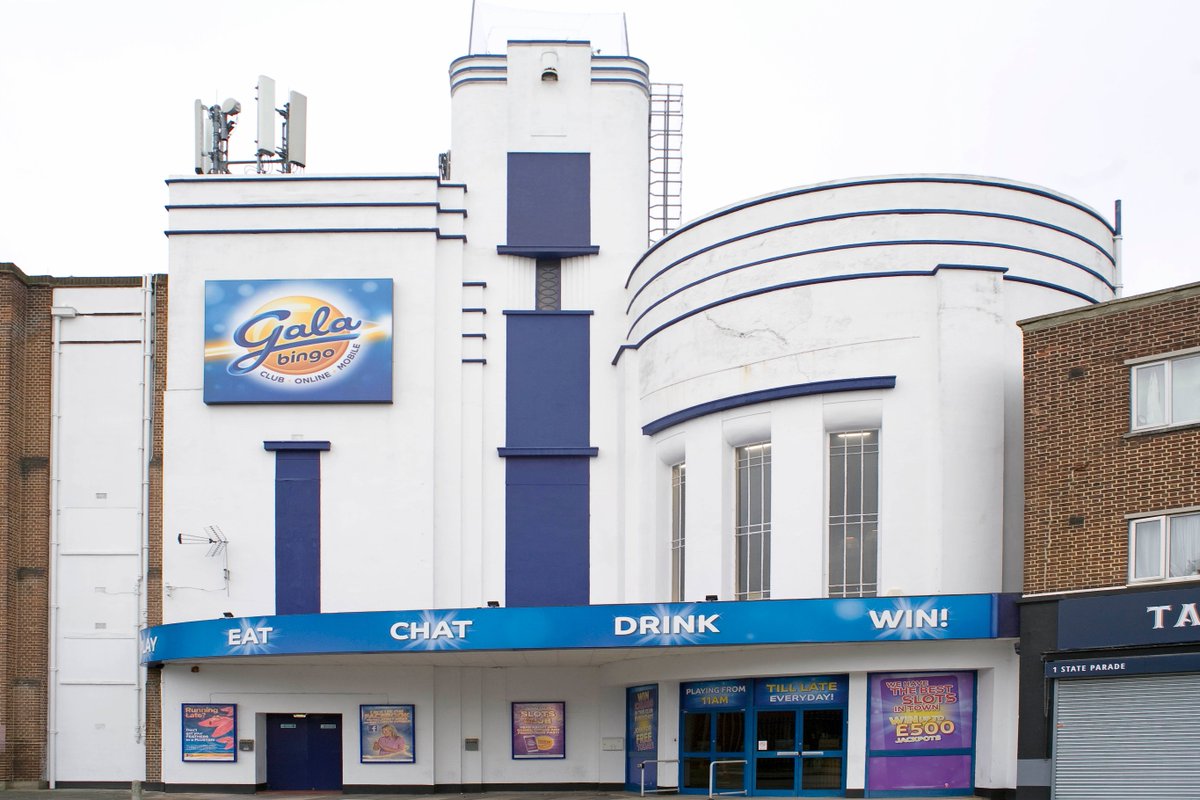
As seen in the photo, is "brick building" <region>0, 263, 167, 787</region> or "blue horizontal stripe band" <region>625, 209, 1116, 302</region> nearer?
"blue horizontal stripe band" <region>625, 209, 1116, 302</region>

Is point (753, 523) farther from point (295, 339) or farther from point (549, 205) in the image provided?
point (295, 339)

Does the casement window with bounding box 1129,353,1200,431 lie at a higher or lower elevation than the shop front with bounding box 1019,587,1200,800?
higher

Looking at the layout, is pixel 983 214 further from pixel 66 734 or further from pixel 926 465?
pixel 66 734

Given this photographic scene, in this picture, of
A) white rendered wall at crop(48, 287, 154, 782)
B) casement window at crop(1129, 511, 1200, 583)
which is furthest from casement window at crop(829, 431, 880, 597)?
white rendered wall at crop(48, 287, 154, 782)

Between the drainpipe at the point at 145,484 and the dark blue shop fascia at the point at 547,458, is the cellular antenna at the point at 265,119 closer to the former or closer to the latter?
the drainpipe at the point at 145,484

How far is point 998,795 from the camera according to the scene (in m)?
24.4

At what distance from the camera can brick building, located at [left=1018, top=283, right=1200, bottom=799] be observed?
2170 cm

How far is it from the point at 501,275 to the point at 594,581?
23.8 feet

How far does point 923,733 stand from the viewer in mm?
25375

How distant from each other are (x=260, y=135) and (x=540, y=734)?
1552cm

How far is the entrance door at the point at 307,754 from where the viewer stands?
106ft

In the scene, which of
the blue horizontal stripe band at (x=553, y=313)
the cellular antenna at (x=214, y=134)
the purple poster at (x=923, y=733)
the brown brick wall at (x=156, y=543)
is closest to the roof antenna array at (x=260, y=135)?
the cellular antenna at (x=214, y=134)

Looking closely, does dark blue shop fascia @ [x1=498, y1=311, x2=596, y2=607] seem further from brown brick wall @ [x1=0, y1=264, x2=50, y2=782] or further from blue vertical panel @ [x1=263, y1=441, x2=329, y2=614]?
brown brick wall @ [x1=0, y1=264, x2=50, y2=782]

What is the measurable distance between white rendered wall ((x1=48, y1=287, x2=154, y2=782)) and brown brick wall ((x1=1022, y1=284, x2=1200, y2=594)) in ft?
63.7
